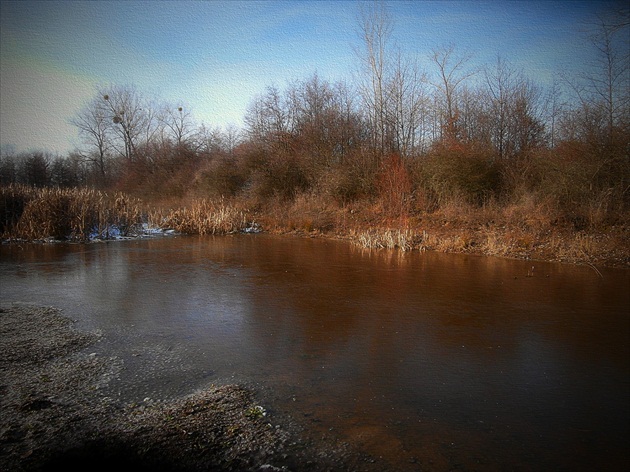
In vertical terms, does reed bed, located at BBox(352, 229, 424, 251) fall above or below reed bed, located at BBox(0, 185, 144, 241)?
below

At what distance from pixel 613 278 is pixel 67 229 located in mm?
16365

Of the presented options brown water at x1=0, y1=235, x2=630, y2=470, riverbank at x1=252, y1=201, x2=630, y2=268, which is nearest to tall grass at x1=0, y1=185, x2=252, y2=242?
brown water at x1=0, y1=235, x2=630, y2=470

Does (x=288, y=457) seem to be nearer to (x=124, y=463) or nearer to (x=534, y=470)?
(x=124, y=463)

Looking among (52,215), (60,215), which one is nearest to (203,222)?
(60,215)

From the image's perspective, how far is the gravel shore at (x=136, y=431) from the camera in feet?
8.30

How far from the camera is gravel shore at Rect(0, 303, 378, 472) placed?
2.53 m

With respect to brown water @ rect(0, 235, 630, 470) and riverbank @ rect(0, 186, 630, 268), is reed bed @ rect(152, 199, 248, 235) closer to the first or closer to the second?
riverbank @ rect(0, 186, 630, 268)

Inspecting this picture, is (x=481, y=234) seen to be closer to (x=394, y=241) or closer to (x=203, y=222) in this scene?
(x=394, y=241)

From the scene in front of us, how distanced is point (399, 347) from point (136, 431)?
9.04ft

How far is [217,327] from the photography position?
5.20 meters

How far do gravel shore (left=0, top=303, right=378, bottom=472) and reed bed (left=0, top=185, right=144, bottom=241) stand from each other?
12526 millimetres

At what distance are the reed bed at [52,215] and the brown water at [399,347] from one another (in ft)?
18.8

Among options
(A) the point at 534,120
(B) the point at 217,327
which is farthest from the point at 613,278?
(A) the point at 534,120

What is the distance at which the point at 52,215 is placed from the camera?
14.5 m
